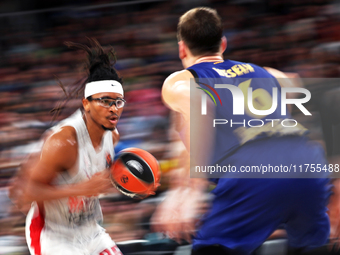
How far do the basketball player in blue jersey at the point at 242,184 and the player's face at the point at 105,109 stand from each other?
34 cm

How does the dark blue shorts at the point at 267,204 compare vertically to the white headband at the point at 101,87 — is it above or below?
below

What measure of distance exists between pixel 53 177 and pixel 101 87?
0.62 m

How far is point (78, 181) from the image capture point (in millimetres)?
2441

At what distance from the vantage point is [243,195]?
2.21 m

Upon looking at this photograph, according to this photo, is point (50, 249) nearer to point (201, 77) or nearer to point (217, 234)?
point (217, 234)

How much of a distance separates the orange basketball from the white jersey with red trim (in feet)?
0.36

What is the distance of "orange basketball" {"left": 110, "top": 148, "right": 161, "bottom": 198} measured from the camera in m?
2.53

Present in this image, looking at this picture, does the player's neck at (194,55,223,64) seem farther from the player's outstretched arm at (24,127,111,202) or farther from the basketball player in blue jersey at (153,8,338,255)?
the player's outstretched arm at (24,127,111,202)

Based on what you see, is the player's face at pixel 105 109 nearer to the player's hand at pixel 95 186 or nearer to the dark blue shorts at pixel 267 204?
the player's hand at pixel 95 186

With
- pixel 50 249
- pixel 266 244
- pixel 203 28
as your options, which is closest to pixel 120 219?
pixel 266 244

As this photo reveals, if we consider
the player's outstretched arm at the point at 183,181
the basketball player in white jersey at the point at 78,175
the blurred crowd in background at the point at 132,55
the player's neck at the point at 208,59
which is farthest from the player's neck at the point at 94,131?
the blurred crowd in background at the point at 132,55

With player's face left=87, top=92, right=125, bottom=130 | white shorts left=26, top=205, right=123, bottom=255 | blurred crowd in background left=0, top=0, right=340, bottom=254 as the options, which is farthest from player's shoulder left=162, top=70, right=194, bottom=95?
blurred crowd in background left=0, top=0, right=340, bottom=254

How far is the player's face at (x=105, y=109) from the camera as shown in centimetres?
253

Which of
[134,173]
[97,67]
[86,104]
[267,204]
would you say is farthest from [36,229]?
[267,204]
